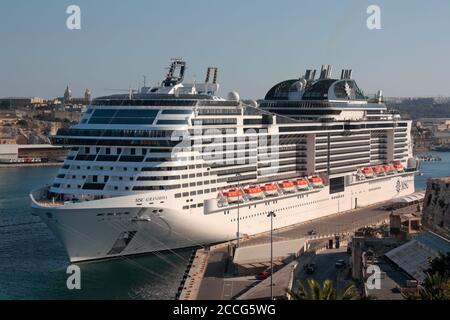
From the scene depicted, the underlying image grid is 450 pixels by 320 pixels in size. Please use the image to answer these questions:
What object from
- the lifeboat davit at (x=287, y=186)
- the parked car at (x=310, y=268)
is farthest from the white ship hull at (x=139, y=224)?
the parked car at (x=310, y=268)

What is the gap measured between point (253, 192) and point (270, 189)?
1.40 m

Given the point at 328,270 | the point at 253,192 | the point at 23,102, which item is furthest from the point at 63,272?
the point at 23,102

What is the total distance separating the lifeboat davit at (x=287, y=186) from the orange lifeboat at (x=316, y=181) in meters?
2.01

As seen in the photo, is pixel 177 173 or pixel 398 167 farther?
pixel 398 167

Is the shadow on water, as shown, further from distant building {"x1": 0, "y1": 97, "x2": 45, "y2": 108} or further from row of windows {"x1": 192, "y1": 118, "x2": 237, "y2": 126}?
distant building {"x1": 0, "y1": 97, "x2": 45, "y2": 108}

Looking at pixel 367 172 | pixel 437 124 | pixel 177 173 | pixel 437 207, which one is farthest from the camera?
pixel 437 124

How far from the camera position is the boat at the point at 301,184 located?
34.7 meters

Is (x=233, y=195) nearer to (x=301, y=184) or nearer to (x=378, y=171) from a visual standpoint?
(x=301, y=184)

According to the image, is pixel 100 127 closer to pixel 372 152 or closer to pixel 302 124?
pixel 302 124

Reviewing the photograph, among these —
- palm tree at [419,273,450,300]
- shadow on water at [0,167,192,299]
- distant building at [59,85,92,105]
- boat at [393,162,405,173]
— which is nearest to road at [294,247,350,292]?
shadow on water at [0,167,192,299]

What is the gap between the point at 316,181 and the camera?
3628 centimetres

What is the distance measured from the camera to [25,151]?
84188 mm

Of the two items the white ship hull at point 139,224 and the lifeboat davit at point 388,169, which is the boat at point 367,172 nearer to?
the lifeboat davit at point 388,169

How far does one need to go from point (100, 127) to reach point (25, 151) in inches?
2332
